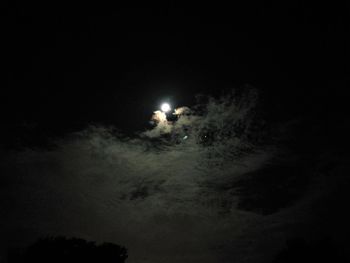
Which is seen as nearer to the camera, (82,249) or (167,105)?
(167,105)

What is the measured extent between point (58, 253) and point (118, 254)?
4829 millimetres

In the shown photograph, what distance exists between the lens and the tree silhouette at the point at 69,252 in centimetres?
2994

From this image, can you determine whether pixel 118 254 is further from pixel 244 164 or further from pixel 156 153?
pixel 244 164

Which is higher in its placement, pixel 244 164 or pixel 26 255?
pixel 244 164

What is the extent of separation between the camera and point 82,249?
31688 mm

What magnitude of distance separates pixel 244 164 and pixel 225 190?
4284 millimetres

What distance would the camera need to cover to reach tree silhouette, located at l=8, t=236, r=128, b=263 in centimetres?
2994

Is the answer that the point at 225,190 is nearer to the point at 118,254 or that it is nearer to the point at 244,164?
the point at 244,164

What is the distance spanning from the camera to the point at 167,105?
24172 millimetres

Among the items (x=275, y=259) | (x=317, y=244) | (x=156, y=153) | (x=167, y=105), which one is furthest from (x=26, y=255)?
(x=317, y=244)

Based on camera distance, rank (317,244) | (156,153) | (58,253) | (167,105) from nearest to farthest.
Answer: (167,105)
(156,153)
(58,253)
(317,244)

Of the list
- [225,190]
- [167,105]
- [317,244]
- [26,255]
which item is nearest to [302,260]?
[317,244]

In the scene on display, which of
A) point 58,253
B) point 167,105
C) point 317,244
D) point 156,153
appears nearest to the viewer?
point 167,105

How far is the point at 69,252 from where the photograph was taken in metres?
31.0
